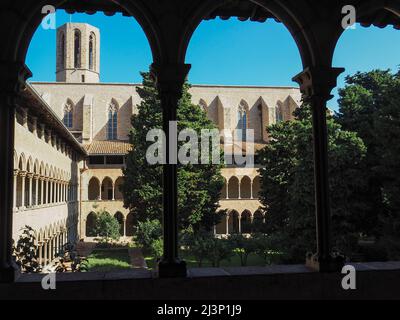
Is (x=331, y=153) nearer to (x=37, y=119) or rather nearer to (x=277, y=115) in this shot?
(x=37, y=119)

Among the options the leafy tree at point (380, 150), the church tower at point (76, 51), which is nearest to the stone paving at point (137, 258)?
the leafy tree at point (380, 150)

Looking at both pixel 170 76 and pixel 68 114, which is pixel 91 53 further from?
pixel 170 76

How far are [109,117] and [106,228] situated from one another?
54.9 feet

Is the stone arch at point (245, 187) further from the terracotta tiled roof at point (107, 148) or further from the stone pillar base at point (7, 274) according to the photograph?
the stone pillar base at point (7, 274)

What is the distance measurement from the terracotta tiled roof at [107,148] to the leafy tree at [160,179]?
9.66 m

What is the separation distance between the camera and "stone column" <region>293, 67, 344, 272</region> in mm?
4355

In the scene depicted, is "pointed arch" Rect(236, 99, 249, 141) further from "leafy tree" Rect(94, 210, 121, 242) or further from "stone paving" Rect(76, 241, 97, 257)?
"stone paving" Rect(76, 241, 97, 257)

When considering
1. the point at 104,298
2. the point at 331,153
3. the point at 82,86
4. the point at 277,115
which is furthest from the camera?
the point at 277,115

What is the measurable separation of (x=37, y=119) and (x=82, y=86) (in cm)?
2754

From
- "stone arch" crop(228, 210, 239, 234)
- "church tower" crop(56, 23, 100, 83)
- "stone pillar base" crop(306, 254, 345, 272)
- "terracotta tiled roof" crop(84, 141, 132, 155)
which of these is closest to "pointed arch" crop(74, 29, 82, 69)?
"church tower" crop(56, 23, 100, 83)

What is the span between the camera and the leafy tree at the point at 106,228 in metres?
31.4

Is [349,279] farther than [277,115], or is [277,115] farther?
[277,115]
